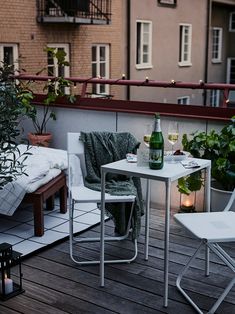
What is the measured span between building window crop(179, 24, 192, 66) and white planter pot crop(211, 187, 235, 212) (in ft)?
38.1

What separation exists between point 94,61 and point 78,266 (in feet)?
29.4

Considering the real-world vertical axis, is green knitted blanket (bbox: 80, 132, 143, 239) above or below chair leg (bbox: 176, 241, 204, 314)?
above

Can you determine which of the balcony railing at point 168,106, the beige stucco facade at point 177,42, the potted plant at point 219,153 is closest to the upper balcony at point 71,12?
the beige stucco facade at point 177,42

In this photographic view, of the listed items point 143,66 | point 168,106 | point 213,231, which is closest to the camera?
point 213,231

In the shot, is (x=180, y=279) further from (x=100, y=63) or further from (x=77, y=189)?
(x=100, y=63)

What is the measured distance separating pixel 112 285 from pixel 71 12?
845cm

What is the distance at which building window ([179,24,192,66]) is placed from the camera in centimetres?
1540

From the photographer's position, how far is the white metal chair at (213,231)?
2.60 metres

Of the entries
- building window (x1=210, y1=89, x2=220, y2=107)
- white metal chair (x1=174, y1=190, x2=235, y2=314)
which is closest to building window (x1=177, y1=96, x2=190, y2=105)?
building window (x1=210, y1=89, x2=220, y2=107)

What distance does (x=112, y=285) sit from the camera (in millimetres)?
3105

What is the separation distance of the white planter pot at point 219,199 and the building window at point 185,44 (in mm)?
11603

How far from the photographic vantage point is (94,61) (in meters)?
11.8

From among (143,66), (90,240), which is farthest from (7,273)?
(143,66)

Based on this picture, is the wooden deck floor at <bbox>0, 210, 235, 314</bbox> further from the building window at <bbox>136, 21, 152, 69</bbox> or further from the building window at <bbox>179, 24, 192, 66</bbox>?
the building window at <bbox>179, 24, 192, 66</bbox>
